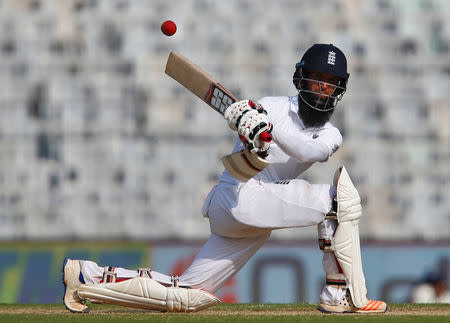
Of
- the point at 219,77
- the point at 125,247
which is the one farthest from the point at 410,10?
the point at 125,247

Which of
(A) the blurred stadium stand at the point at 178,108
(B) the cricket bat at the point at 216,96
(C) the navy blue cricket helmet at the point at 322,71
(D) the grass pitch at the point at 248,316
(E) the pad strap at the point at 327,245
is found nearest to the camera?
(D) the grass pitch at the point at 248,316

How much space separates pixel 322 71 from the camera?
3996mm

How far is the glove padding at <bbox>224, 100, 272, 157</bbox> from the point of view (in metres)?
3.59

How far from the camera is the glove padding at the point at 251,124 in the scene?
3590 millimetres

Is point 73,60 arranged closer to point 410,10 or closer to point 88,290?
point 410,10

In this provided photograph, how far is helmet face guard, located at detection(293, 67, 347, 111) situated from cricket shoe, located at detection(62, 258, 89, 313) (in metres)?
1.40

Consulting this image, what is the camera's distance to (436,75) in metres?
11.2

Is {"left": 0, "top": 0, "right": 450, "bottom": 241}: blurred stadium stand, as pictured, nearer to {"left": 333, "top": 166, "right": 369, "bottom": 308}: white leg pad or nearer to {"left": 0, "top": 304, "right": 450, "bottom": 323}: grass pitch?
{"left": 0, "top": 304, "right": 450, "bottom": 323}: grass pitch

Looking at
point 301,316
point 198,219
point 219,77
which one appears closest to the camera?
point 301,316

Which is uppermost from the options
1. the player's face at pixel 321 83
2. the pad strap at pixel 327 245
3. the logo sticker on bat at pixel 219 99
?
the player's face at pixel 321 83

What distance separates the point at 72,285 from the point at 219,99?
3.78 feet

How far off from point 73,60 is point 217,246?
25.3ft

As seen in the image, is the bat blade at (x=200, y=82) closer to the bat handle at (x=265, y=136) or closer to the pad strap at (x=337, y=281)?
the bat handle at (x=265, y=136)

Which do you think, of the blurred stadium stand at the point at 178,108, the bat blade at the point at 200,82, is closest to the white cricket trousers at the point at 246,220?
the bat blade at the point at 200,82
